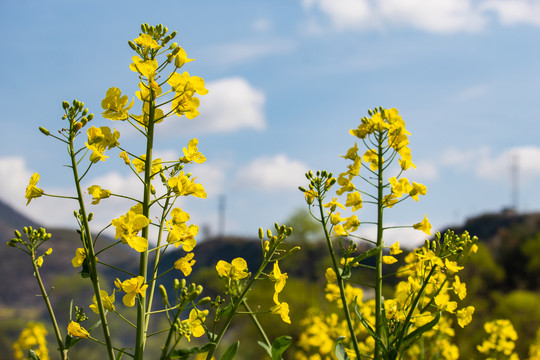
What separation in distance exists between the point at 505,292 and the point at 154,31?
2886cm

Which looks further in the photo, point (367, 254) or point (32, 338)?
point (32, 338)

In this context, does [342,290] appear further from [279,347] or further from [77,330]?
[77,330]

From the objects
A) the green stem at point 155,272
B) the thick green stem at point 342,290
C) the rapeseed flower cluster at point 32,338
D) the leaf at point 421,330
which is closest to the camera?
the green stem at point 155,272

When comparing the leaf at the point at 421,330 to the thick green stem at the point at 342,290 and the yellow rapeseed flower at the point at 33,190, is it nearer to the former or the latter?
the thick green stem at the point at 342,290

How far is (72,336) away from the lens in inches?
62.4

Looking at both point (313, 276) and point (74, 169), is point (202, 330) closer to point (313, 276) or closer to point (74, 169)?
point (74, 169)

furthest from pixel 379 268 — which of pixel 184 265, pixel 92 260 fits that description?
pixel 92 260

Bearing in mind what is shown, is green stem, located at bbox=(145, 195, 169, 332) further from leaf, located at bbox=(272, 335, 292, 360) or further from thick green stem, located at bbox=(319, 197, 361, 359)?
thick green stem, located at bbox=(319, 197, 361, 359)

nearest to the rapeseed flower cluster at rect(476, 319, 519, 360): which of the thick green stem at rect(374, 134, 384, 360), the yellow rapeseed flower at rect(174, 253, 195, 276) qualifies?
the thick green stem at rect(374, 134, 384, 360)

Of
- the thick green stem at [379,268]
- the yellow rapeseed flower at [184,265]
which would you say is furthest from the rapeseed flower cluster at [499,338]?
the yellow rapeseed flower at [184,265]

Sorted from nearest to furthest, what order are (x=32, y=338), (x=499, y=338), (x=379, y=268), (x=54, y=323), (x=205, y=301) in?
(x=205, y=301) < (x=54, y=323) < (x=379, y=268) < (x=499, y=338) < (x=32, y=338)

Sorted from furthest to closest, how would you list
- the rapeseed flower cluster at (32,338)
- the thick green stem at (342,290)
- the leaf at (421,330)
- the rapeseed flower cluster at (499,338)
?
the rapeseed flower cluster at (32,338) < the rapeseed flower cluster at (499,338) < the thick green stem at (342,290) < the leaf at (421,330)

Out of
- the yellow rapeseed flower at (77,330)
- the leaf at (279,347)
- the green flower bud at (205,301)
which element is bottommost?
the leaf at (279,347)

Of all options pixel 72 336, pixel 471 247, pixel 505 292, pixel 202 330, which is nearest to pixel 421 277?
pixel 471 247
